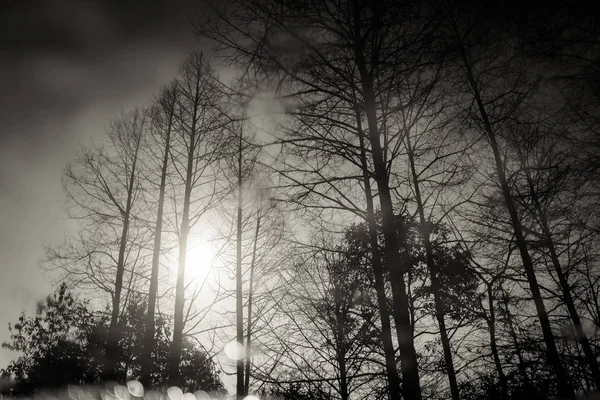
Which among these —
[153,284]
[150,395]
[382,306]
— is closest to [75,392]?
[150,395]

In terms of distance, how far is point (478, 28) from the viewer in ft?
12.7

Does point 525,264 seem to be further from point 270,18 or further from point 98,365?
point 98,365

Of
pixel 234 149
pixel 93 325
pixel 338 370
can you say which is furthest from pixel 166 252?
pixel 93 325

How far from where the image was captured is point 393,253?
12.1 feet

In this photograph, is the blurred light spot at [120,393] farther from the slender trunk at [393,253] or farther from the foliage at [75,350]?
the slender trunk at [393,253]

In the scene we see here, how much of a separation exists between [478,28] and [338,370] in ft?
30.5

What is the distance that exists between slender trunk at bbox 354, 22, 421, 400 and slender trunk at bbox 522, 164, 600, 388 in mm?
4821

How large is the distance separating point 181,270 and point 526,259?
268 inches

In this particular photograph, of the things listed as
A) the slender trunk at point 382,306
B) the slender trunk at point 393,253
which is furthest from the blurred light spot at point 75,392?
the slender trunk at point 393,253

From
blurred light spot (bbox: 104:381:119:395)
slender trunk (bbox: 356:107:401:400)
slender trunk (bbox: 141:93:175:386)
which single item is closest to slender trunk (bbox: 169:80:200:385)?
slender trunk (bbox: 141:93:175:386)

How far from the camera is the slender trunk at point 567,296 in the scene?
7384 mm

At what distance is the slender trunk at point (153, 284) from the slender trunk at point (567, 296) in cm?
828

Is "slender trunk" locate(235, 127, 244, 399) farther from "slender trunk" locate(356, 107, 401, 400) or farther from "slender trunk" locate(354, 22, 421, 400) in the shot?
"slender trunk" locate(354, 22, 421, 400)

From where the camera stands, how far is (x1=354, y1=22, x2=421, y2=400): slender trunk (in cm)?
334
